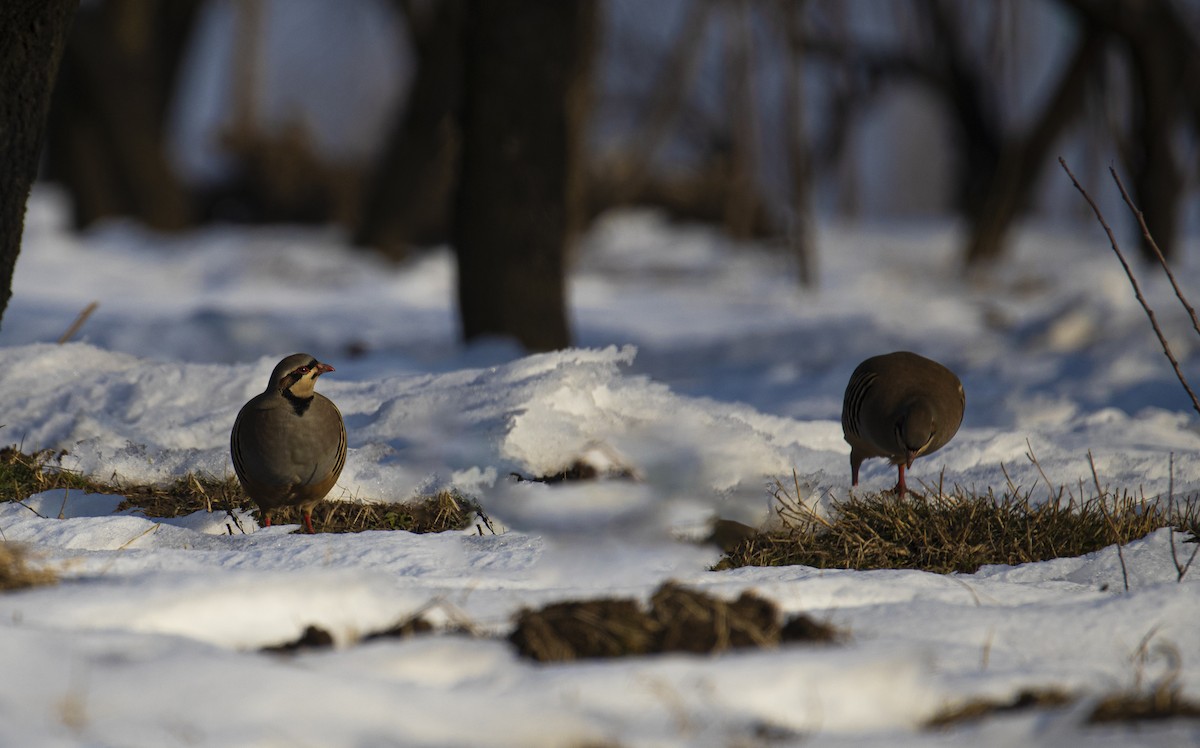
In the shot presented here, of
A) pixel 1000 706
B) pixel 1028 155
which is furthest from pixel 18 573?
pixel 1028 155

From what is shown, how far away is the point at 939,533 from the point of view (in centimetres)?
338

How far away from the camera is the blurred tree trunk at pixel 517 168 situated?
20.9ft

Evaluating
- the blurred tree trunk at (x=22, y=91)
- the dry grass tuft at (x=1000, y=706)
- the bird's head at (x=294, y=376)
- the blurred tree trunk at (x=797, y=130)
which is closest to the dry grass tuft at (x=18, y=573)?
the bird's head at (x=294, y=376)

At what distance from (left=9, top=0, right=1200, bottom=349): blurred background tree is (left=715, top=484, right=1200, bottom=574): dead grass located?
11.3ft

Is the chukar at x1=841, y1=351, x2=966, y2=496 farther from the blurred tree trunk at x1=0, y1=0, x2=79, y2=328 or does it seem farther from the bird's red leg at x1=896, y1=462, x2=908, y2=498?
the blurred tree trunk at x1=0, y1=0, x2=79, y2=328

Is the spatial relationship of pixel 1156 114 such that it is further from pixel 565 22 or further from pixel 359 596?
pixel 359 596

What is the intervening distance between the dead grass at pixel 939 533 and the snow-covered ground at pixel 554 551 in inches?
4.0

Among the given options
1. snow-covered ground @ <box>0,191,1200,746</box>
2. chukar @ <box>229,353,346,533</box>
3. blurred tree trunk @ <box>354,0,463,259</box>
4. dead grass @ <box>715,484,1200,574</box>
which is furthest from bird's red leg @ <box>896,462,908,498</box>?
blurred tree trunk @ <box>354,0,463,259</box>

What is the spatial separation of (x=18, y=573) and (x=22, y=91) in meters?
1.90

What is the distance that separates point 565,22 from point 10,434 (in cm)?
372

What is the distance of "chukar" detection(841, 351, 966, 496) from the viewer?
143 inches

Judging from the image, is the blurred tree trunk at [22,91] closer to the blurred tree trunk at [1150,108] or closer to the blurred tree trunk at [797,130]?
the blurred tree trunk at [797,130]

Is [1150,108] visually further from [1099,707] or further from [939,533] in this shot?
[1099,707]

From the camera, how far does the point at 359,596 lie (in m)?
2.54
